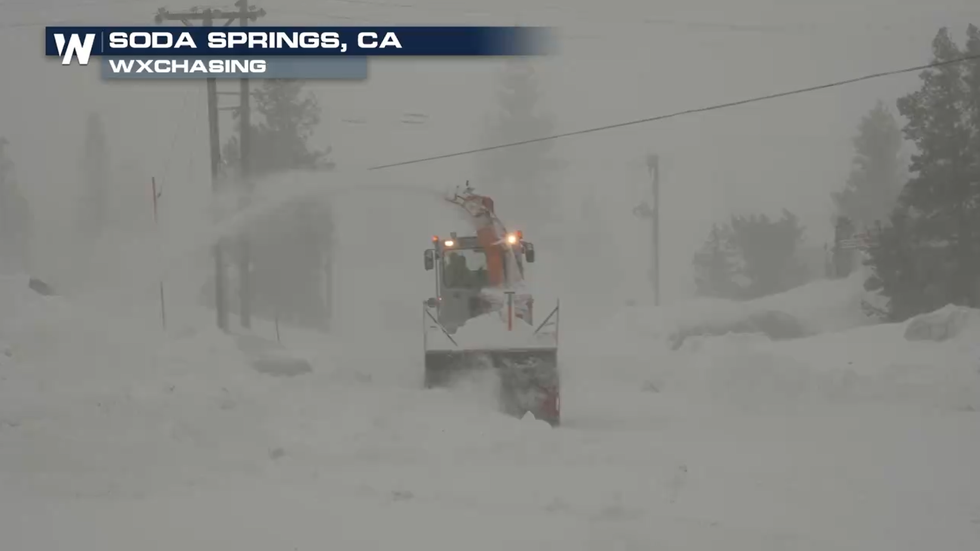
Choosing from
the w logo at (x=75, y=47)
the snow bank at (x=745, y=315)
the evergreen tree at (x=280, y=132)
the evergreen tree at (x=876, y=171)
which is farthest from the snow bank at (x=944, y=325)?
the evergreen tree at (x=876, y=171)

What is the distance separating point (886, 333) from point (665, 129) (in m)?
92.9

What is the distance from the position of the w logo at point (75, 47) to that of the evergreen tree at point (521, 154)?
44.3m

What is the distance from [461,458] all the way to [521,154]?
169ft

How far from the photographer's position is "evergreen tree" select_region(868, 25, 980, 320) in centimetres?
2755

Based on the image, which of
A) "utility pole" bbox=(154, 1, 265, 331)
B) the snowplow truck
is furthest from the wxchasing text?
"utility pole" bbox=(154, 1, 265, 331)

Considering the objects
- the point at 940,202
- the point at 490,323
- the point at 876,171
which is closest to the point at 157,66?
the point at 490,323

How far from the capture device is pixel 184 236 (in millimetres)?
28250

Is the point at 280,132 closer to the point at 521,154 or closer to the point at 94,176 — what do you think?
the point at 521,154

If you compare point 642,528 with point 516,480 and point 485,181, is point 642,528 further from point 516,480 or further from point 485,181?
point 485,181

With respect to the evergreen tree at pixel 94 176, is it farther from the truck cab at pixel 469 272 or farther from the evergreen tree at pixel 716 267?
the truck cab at pixel 469 272

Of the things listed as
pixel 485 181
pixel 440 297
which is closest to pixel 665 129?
pixel 485 181

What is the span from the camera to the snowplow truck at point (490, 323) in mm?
14094

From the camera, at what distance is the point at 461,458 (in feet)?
33.6

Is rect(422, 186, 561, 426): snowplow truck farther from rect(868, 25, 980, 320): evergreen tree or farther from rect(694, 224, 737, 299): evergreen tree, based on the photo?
rect(694, 224, 737, 299): evergreen tree
